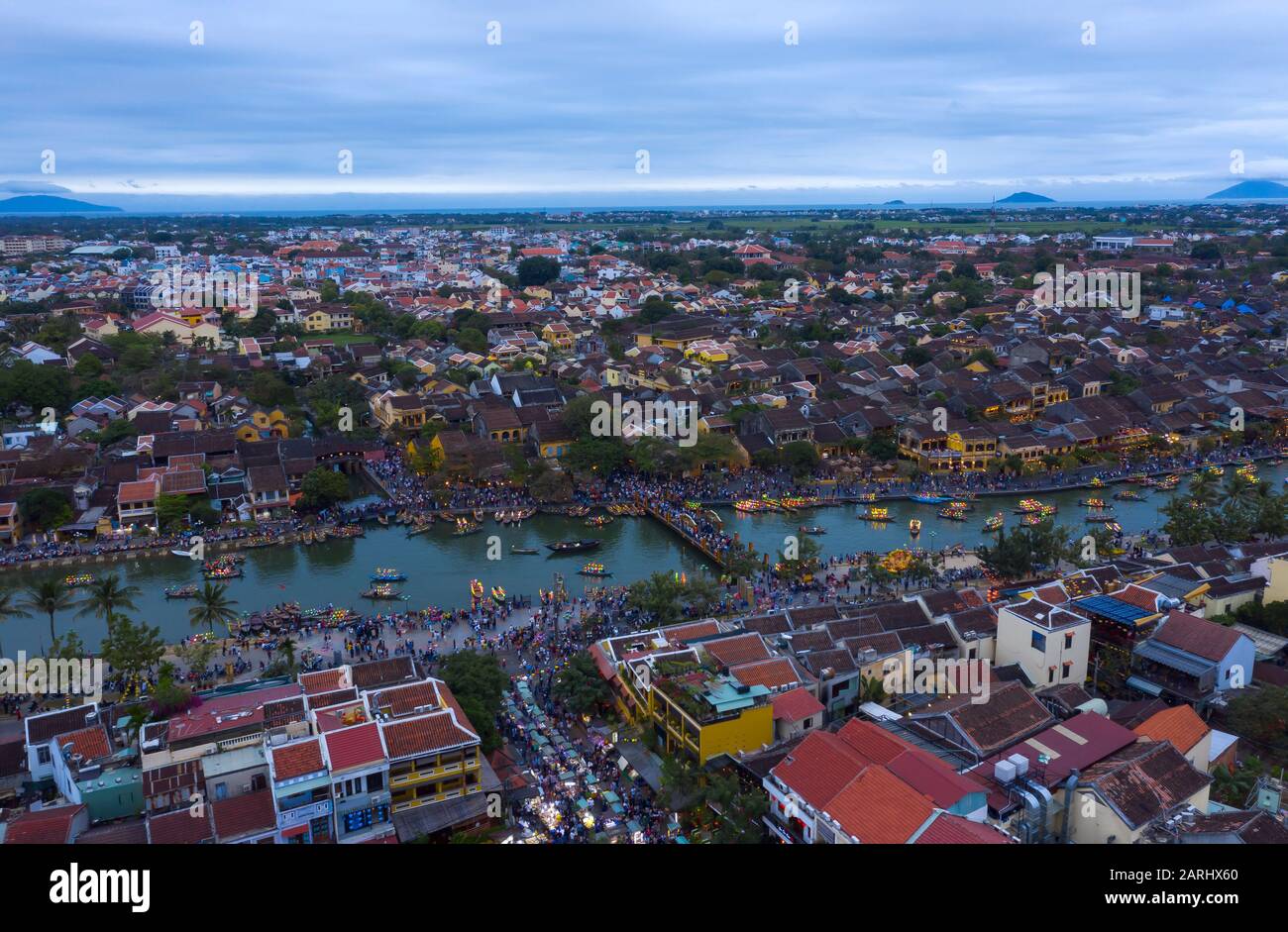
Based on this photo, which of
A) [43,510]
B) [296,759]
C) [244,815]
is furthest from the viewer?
[43,510]

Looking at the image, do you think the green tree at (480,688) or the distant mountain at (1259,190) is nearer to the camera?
the green tree at (480,688)

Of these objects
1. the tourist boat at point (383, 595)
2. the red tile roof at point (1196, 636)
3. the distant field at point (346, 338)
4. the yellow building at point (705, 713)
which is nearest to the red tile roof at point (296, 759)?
the yellow building at point (705, 713)

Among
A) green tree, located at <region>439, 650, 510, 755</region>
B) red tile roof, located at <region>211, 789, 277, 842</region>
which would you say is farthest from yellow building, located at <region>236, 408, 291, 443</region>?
red tile roof, located at <region>211, 789, 277, 842</region>

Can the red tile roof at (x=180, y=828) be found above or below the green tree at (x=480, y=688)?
below

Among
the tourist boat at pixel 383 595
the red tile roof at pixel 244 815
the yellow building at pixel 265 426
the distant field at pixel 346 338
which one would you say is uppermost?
the distant field at pixel 346 338

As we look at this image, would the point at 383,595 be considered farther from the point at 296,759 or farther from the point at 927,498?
the point at 927,498

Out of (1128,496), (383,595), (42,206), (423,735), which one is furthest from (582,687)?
(42,206)

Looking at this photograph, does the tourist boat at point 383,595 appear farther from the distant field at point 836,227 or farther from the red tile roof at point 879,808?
the distant field at point 836,227

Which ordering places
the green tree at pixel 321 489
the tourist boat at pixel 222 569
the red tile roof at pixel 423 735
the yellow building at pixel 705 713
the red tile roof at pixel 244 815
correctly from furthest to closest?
1. the green tree at pixel 321 489
2. the tourist boat at pixel 222 569
3. the yellow building at pixel 705 713
4. the red tile roof at pixel 423 735
5. the red tile roof at pixel 244 815
